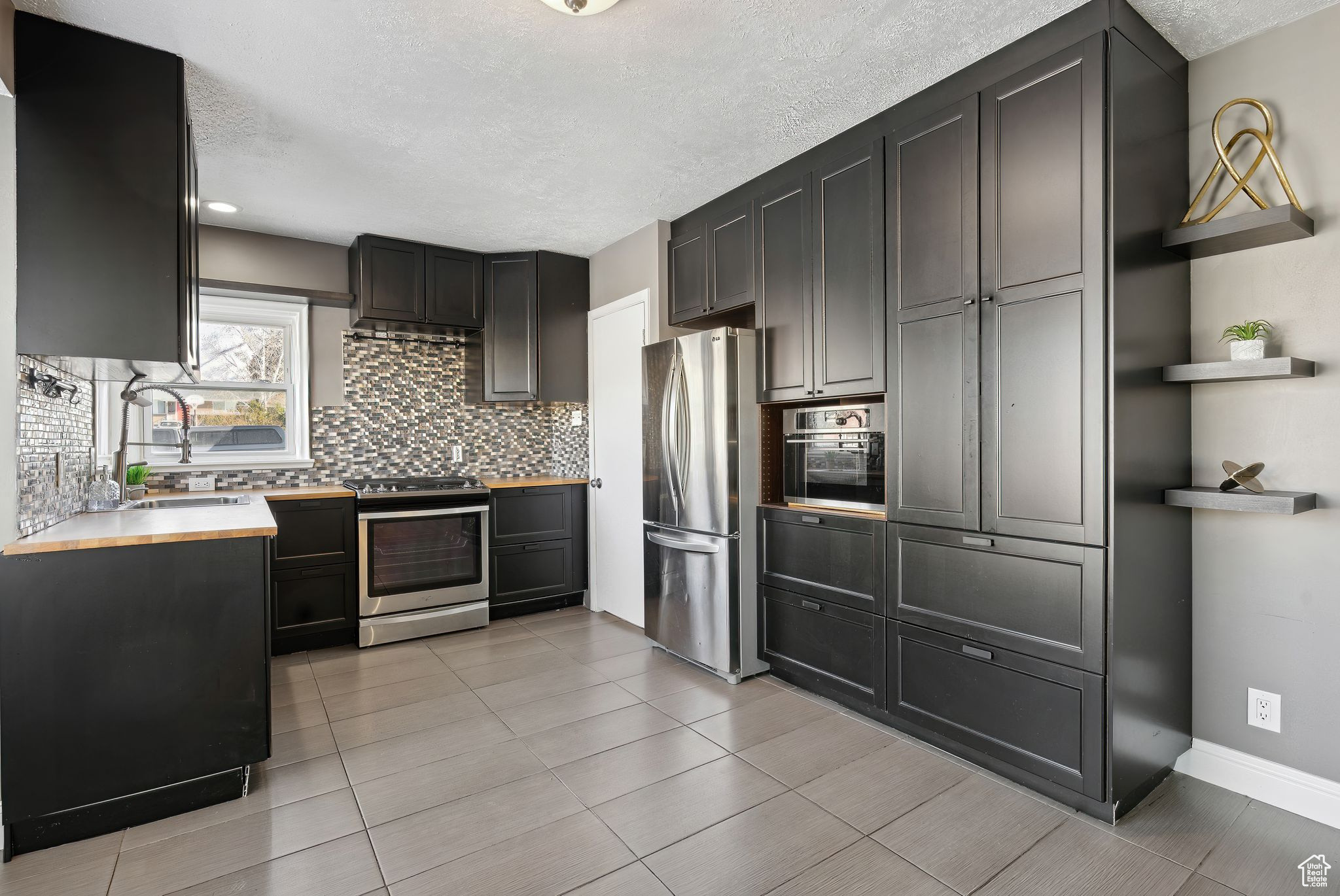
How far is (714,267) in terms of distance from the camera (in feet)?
12.1

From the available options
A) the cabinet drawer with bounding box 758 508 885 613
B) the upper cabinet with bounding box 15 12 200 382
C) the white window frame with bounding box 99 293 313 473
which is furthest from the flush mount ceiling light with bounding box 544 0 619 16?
the white window frame with bounding box 99 293 313 473

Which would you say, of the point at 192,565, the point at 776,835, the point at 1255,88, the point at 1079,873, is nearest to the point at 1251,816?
the point at 1079,873

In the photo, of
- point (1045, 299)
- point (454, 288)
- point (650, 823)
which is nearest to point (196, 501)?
point (454, 288)

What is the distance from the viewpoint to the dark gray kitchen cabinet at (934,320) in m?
2.38

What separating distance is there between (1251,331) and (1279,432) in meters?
0.35

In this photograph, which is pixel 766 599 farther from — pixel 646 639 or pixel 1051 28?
pixel 1051 28

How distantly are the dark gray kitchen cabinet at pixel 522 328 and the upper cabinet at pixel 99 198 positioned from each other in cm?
234

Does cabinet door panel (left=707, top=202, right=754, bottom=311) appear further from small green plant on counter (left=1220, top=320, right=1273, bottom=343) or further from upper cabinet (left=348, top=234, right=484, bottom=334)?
small green plant on counter (left=1220, top=320, right=1273, bottom=343)

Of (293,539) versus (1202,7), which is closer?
(1202,7)

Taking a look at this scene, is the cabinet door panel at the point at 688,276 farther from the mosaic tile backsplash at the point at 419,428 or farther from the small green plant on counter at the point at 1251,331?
the small green plant on counter at the point at 1251,331

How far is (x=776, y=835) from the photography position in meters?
2.00

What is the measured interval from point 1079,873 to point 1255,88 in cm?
255

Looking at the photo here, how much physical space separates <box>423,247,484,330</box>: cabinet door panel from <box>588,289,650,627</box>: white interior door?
2.68ft

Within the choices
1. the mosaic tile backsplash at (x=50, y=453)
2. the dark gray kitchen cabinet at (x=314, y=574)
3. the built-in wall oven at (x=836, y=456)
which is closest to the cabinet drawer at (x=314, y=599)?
the dark gray kitchen cabinet at (x=314, y=574)
